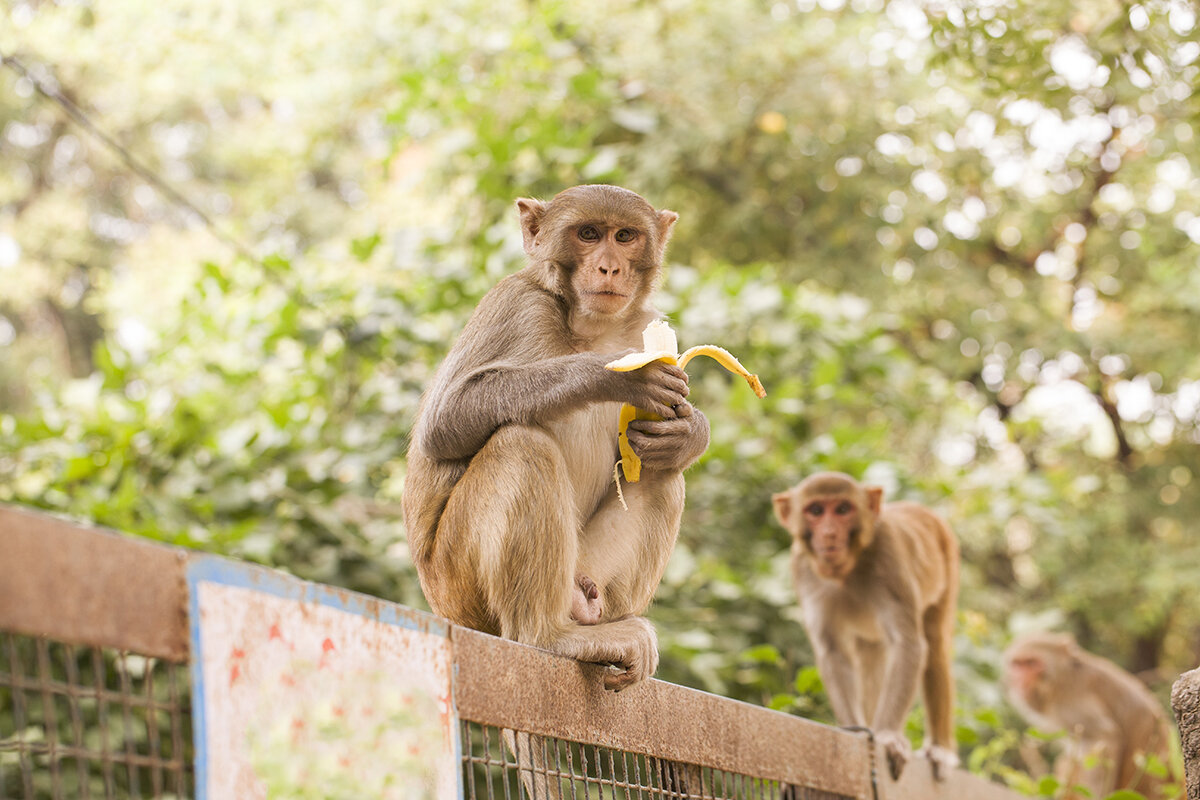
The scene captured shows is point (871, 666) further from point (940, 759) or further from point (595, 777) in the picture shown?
point (595, 777)

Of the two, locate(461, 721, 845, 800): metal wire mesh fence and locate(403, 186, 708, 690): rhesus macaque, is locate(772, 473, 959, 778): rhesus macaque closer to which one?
locate(461, 721, 845, 800): metal wire mesh fence

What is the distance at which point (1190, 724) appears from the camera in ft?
9.59

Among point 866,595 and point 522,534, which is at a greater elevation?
point 866,595

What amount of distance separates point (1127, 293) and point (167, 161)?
16.4 m

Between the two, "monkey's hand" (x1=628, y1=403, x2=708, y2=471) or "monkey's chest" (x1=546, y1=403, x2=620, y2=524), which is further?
"monkey's chest" (x1=546, y1=403, x2=620, y2=524)

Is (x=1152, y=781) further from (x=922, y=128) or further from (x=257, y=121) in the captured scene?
(x=257, y=121)

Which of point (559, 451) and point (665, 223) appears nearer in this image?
point (559, 451)

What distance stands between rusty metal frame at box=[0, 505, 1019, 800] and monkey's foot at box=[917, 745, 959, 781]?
0.04 meters

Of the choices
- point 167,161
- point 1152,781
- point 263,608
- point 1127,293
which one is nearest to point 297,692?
point 263,608

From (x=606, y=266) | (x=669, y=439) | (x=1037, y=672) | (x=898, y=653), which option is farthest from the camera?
(x=1037, y=672)

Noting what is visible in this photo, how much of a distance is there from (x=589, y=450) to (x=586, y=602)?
0.48 meters

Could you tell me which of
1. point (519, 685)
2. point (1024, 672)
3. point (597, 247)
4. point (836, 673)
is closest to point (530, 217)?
point (597, 247)

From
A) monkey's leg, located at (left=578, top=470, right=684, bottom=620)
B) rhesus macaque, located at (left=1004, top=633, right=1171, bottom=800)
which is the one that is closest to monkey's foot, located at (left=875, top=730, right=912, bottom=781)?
monkey's leg, located at (left=578, top=470, right=684, bottom=620)

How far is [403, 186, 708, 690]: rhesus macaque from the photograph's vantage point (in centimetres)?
299
